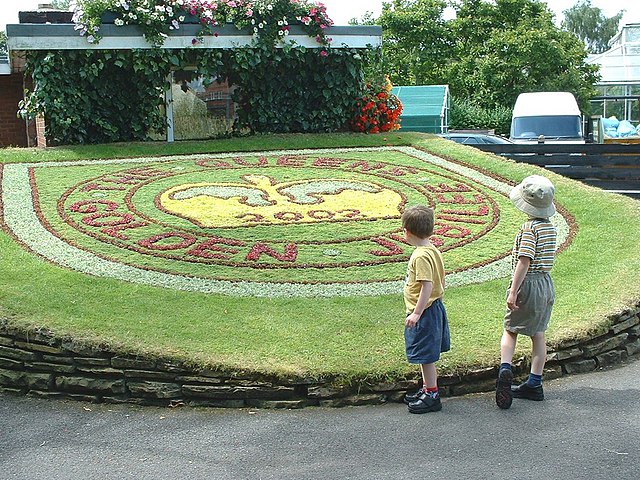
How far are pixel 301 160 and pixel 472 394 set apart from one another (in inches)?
358

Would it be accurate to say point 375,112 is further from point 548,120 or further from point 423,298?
point 423,298

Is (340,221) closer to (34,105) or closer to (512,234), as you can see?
(512,234)

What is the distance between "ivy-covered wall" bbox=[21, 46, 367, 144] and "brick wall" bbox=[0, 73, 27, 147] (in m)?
7.77

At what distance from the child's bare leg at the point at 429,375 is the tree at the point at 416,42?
34541mm

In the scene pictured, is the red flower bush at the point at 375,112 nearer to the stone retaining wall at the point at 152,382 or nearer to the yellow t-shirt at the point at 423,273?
the stone retaining wall at the point at 152,382

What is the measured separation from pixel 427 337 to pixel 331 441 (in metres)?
0.98

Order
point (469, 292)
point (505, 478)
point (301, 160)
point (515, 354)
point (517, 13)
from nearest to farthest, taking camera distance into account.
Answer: point (505, 478) < point (515, 354) < point (469, 292) < point (301, 160) < point (517, 13)

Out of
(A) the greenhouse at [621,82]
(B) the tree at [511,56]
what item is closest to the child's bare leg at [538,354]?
(B) the tree at [511,56]

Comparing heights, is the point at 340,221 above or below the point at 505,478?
above

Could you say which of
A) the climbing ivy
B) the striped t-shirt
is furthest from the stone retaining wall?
the climbing ivy

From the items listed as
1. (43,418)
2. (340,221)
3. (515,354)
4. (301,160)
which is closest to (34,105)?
(301,160)

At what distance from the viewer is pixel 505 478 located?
190 inches

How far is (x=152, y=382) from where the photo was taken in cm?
617

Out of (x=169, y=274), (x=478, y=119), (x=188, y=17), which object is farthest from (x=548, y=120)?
(x=169, y=274)
